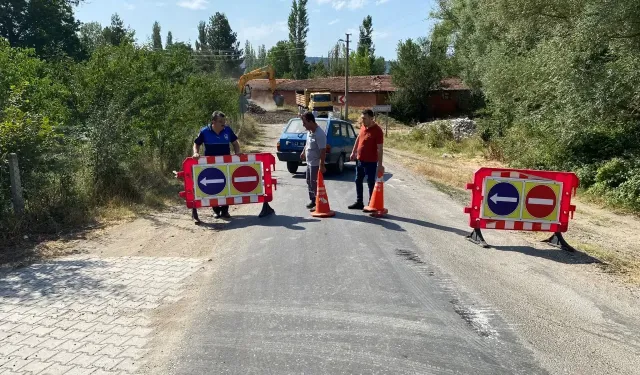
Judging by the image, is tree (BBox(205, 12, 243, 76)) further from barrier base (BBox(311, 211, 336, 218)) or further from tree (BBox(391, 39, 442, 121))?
barrier base (BBox(311, 211, 336, 218))

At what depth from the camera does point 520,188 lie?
7691 millimetres

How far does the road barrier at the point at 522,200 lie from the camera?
25.2 ft

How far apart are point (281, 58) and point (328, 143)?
90.7 m

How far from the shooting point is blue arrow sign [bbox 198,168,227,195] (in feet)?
29.2

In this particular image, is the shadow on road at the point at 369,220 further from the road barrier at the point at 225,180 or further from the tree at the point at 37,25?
the tree at the point at 37,25

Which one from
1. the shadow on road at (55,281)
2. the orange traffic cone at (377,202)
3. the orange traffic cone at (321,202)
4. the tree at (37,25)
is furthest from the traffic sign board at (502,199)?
the tree at (37,25)

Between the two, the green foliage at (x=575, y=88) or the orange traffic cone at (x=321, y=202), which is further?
the green foliage at (x=575, y=88)

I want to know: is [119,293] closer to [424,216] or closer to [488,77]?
[424,216]

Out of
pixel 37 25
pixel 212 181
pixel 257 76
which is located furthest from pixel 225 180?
pixel 257 76

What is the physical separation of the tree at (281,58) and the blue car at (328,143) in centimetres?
8756

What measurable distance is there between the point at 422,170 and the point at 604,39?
6.85 metres

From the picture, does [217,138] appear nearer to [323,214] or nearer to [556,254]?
[323,214]

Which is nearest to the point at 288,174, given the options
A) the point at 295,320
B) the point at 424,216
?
the point at 424,216

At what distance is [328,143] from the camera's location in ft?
49.5
